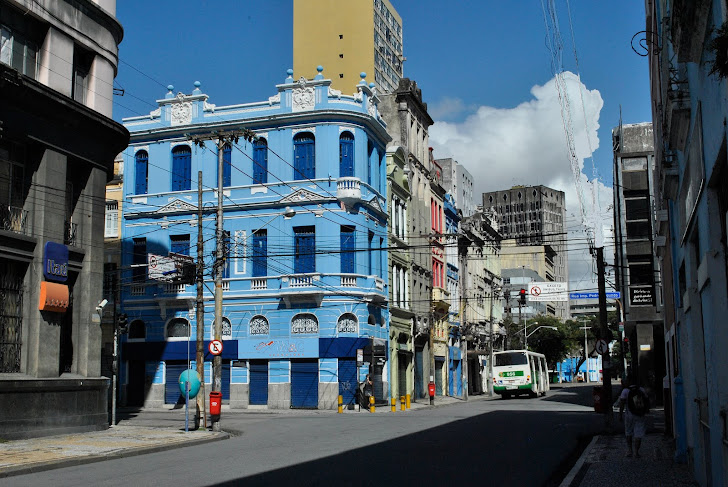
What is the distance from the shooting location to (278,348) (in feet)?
135

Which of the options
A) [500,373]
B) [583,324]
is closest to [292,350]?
[500,373]

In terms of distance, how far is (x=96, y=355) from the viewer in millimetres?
24219

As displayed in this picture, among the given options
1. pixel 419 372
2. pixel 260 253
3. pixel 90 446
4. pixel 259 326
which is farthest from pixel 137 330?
pixel 90 446

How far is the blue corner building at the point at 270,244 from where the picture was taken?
40594mm

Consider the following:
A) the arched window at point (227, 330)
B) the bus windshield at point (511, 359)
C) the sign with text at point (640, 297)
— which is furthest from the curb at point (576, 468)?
the bus windshield at point (511, 359)

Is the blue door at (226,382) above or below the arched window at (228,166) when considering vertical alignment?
below

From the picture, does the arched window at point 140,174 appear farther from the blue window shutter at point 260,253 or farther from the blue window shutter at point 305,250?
the blue window shutter at point 305,250

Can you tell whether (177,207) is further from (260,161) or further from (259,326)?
(259,326)

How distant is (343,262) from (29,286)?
20882mm

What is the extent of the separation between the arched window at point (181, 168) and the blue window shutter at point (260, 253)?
16.8 ft

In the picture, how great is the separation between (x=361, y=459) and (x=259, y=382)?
1032 inches

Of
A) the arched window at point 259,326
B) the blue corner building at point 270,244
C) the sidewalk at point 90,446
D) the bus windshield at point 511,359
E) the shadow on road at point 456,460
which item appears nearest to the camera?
the shadow on road at point 456,460

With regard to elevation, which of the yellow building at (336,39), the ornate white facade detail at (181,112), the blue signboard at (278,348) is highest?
the yellow building at (336,39)

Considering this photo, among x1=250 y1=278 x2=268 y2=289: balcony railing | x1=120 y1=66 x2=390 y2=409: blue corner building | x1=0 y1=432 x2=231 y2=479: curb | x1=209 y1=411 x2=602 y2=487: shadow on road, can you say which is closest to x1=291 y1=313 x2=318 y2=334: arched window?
x1=120 y1=66 x2=390 y2=409: blue corner building
